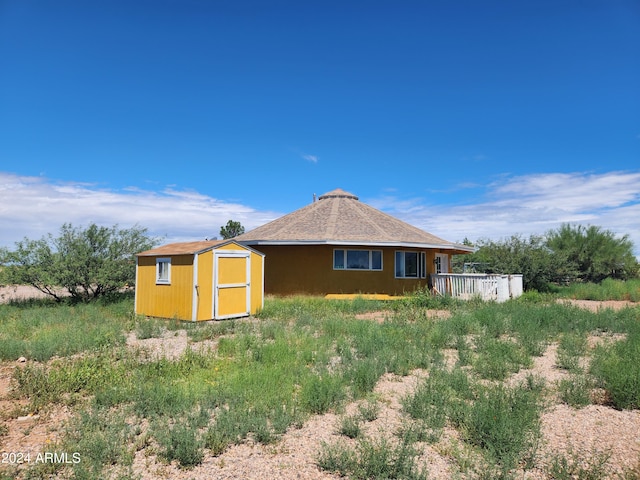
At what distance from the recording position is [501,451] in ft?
13.5

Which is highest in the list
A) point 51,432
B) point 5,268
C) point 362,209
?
point 362,209

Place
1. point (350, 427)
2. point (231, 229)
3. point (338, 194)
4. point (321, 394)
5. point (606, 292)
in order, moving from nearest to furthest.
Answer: point (350, 427), point (321, 394), point (606, 292), point (338, 194), point (231, 229)

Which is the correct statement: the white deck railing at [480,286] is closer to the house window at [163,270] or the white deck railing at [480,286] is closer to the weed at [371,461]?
the house window at [163,270]

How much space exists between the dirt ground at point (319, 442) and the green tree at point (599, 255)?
24080 mm

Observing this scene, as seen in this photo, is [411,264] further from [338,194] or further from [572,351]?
[572,351]

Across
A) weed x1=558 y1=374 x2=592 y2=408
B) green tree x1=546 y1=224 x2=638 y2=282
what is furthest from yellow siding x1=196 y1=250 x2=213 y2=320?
green tree x1=546 y1=224 x2=638 y2=282

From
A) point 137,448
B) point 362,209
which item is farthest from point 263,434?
point 362,209

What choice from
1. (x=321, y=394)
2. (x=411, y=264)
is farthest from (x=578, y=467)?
(x=411, y=264)

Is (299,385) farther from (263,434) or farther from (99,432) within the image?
(99,432)

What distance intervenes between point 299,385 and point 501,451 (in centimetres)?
297

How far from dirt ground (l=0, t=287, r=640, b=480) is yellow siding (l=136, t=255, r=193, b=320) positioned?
673 centimetres

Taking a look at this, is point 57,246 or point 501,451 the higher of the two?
point 57,246

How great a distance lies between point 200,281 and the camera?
1258 centimetres

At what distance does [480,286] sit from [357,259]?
17.4 feet
